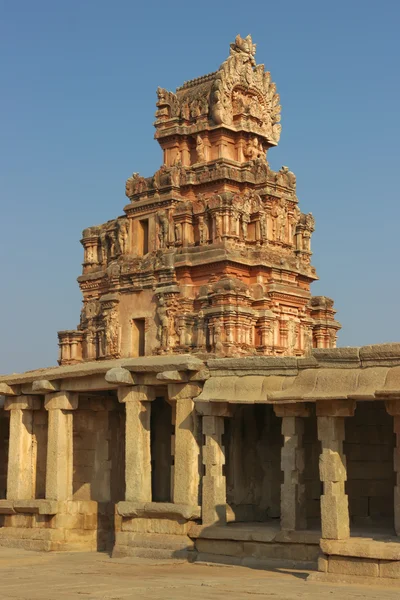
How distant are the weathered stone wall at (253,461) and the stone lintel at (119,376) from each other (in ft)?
6.86

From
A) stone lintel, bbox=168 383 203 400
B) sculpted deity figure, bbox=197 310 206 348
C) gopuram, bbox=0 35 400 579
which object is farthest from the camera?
sculpted deity figure, bbox=197 310 206 348

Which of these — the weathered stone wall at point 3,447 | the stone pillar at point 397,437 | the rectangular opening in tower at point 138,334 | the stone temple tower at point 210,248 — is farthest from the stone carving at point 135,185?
the stone pillar at point 397,437

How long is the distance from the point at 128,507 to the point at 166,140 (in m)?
17.0

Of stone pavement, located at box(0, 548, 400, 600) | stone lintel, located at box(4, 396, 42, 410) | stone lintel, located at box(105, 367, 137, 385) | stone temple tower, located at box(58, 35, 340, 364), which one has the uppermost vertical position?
stone temple tower, located at box(58, 35, 340, 364)

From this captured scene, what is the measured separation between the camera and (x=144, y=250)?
104 ft

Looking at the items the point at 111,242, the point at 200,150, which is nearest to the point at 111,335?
the point at 111,242

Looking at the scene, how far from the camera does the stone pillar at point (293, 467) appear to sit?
16.2 meters

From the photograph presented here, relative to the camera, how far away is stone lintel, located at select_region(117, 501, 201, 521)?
1773 cm

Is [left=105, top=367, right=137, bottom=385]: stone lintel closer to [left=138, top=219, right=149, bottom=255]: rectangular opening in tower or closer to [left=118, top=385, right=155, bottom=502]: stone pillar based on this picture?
[left=118, top=385, right=155, bottom=502]: stone pillar

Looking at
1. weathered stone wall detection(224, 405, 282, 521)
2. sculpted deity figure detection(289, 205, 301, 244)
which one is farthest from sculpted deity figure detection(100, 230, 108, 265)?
weathered stone wall detection(224, 405, 282, 521)

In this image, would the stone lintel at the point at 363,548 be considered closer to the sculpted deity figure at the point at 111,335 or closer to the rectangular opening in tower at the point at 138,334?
the rectangular opening in tower at the point at 138,334

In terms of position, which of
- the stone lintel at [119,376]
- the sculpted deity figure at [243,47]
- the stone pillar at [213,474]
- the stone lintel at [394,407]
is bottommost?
the stone pillar at [213,474]

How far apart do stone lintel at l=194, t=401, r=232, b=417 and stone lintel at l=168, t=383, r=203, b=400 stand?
0.41 meters

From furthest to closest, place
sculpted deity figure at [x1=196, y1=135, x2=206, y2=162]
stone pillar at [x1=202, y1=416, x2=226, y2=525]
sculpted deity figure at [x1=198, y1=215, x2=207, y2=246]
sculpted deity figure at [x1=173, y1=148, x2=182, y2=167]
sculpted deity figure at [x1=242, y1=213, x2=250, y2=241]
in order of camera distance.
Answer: sculpted deity figure at [x1=173, y1=148, x2=182, y2=167] < sculpted deity figure at [x1=196, y1=135, x2=206, y2=162] < sculpted deity figure at [x1=242, y1=213, x2=250, y2=241] < sculpted deity figure at [x1=198, y1=215, x2=207, y2=246] < stone pillar at [x1=202, y1=416, x2=226, y2=525]
